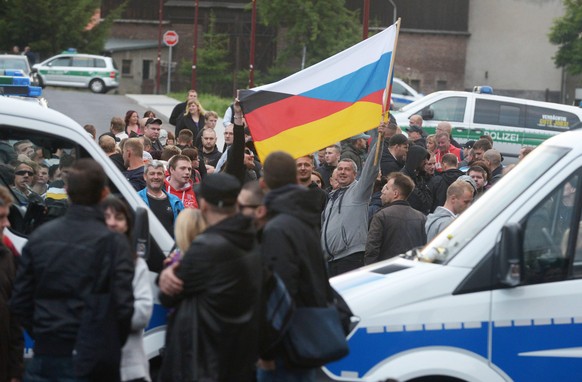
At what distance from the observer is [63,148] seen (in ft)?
23.2

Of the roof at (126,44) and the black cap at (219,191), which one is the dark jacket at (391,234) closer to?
the black cap at (219,191)

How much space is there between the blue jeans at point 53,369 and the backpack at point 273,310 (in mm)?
968

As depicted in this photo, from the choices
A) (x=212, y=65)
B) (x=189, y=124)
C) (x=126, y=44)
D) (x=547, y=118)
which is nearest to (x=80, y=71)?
(x=212, y=65)

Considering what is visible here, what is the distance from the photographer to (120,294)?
5.65 meters

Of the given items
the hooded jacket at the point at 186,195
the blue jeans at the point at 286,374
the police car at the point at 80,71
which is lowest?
the blue jeans at the point at 286,374

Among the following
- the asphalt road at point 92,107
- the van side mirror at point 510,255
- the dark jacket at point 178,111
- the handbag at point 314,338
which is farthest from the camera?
the asphalt road at point 92,107

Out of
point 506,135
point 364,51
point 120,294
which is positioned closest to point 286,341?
point 120,294

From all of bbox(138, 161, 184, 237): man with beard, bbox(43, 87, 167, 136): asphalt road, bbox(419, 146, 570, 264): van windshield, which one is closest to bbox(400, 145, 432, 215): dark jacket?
bbox(138, 161, 184, 237): man with beard

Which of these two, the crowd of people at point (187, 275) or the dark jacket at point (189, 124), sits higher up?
the dark jacket at point (189, 124)

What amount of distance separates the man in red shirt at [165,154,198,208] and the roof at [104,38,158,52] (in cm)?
5848

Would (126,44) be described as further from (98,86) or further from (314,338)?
(314,338)

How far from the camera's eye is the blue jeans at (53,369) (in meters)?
5.70

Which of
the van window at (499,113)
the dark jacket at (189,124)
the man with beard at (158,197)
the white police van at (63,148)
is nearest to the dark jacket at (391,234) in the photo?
the man with beard at (158,197)

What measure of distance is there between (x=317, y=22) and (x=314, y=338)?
4841cm
